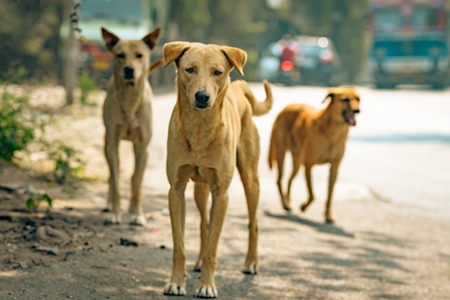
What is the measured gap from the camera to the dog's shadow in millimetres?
8969

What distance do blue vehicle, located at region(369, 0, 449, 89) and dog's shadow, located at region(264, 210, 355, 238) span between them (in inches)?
996

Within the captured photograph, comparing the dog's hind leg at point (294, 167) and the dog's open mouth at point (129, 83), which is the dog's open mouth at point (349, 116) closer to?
the dog's hind leg at point (294, 167)

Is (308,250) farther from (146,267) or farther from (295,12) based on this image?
(295,12)

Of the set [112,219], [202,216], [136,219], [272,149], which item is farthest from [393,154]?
[202,216]

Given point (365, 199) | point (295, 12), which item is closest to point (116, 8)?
point (365, 199)

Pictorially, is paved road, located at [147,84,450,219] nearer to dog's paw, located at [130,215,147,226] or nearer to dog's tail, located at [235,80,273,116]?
dog's paw, located at [130,215,147,226]

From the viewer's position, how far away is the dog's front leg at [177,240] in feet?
19.6

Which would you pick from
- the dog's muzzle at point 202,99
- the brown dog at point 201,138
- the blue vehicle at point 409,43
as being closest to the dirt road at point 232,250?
the brown dog at point 201,138

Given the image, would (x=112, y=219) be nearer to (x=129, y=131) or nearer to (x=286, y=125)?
(x=129, y=131)

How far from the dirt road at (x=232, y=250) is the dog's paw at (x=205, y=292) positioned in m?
0.13

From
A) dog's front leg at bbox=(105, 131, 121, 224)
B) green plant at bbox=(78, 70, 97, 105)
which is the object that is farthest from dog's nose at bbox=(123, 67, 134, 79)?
green plant at bbox=(78, 70, 97, 105)

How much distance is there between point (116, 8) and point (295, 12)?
26.4 meters

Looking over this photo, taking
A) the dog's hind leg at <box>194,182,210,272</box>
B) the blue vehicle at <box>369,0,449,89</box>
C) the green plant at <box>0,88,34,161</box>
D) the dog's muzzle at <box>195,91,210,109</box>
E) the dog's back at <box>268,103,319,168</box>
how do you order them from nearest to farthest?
1. the dog's muzzle at <box>195,91,210,109</box>
2. the dog's hind leg at <box>194,182,210,272</box>
3. the green plant at <box>0,88,34,161</box>
4. the dog's back at <box>268,103,319,168</box>
5. the blue vehicle at <box>369,0,449,89</box>

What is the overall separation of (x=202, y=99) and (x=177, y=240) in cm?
93
